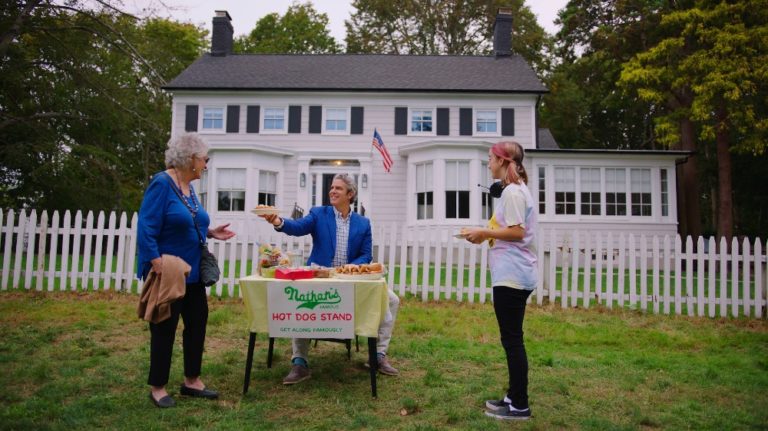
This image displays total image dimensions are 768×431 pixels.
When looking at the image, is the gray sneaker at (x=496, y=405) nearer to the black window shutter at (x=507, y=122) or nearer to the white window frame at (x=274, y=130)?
the black window shutter at (x=507, y=122)

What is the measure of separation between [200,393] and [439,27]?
28.7 metres

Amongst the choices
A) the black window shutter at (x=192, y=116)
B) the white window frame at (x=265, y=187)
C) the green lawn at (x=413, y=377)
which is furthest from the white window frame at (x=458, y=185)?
the green lawn at (x=413, y=377)

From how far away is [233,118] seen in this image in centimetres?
1936

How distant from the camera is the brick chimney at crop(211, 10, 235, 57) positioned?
2217 centimetres

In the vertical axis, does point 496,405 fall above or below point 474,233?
below

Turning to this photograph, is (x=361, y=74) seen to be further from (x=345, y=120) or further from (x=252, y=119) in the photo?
(x=252, y=119)

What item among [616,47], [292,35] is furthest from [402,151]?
[292,35]

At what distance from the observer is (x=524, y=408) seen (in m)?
3.62

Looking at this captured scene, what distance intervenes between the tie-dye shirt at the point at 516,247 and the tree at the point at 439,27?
1083 inches

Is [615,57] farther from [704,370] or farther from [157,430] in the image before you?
[157,430]

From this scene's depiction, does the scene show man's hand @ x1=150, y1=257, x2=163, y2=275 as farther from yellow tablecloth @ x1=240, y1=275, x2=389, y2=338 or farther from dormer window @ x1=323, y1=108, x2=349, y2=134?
dormer window @ x1=323, y1=108, x2=349, y2=134

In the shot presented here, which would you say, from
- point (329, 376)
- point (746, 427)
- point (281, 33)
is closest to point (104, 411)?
point (329, 376)

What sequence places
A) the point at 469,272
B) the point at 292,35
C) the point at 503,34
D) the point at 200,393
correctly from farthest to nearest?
the point at 292,35, the point at 503,34, the point at 469,272, the point at 200,393

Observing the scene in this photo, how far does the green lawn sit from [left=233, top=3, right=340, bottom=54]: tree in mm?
28367
